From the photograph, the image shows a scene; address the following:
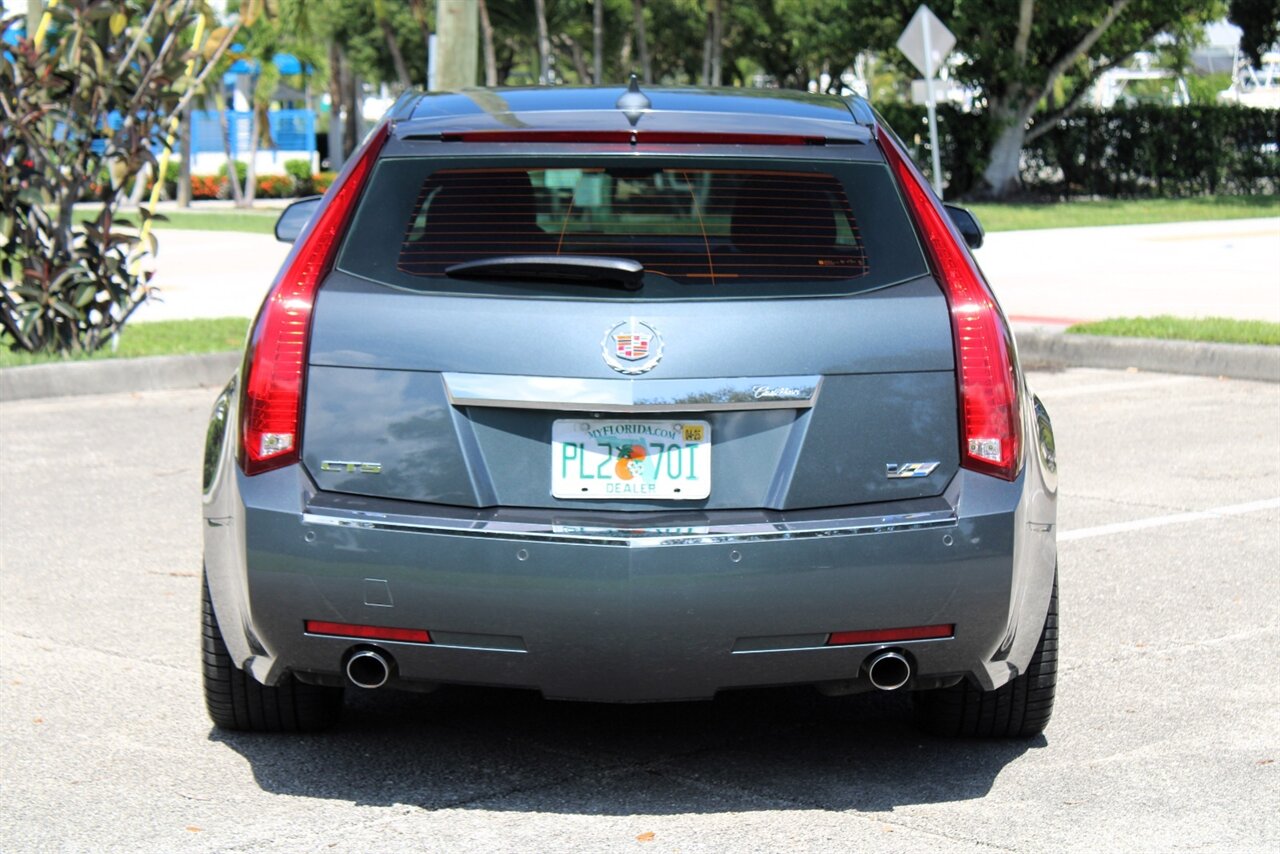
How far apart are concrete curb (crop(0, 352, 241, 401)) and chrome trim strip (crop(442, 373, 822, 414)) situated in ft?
26.2

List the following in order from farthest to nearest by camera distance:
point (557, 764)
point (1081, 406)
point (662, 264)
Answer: point (1081, 406) → point (557, 764) → point (662, 264)

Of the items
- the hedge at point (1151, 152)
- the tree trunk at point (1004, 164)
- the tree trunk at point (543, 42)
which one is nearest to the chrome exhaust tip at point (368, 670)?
the tree trunk at point (1004, 164)

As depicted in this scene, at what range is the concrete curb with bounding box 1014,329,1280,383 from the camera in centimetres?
1215

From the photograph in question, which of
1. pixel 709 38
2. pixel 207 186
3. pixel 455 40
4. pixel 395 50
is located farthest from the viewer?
pixel 207 186

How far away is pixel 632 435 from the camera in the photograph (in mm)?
4035

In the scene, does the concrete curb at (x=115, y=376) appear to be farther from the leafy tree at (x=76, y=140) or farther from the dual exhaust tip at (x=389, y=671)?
the dual exhaust tip at (x=389, y=671)

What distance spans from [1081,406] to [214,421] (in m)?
7.39

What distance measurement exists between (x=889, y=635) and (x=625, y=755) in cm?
93

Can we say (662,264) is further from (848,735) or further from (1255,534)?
(1255,534)

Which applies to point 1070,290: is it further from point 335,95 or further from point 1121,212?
point 335,95

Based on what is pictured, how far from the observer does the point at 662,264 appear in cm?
420

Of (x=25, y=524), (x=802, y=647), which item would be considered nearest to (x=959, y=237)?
(x=802, y=647)

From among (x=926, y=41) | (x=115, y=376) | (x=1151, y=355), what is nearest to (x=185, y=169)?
(x=926, y=41)

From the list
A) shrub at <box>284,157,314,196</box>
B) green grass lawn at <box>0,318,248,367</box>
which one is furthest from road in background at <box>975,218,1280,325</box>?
shrub at <box>284,157,314,196</box>
